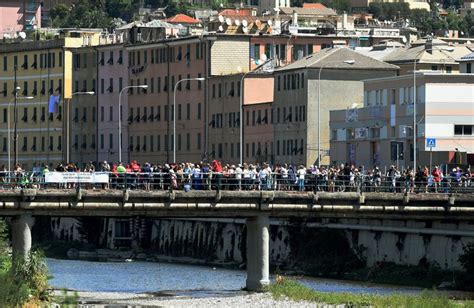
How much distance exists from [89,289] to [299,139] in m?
62.1

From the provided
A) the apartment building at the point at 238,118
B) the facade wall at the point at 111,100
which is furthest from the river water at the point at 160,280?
the facade wall at the point at 111,100

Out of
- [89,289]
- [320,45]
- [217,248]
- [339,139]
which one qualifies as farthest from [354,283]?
[320,45]

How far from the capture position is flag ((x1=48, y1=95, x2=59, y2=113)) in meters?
184

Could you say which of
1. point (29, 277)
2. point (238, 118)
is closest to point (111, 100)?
point (238, 118)

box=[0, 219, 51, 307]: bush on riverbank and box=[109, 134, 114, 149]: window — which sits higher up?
box=[109, 134, 114, 149]: window

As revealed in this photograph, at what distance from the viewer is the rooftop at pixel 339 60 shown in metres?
156

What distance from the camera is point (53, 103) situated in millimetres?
184250

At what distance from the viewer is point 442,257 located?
102125mm

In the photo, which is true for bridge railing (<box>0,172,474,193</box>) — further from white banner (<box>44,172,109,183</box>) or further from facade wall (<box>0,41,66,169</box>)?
facade wall (<box>0,41,66,169</box>)

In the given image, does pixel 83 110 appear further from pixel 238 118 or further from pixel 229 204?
pixel 229 204

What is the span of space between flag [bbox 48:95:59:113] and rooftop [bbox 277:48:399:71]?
92.0 ft

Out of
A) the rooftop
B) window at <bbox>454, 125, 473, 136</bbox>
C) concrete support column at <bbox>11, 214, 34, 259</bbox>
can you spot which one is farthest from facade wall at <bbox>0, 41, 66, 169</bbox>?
concrete support column at <bbox>11, 214, 34, 259</bbox>

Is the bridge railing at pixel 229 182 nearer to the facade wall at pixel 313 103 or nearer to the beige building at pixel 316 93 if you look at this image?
the beige building at pixel 316 93

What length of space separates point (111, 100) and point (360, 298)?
337 feet
